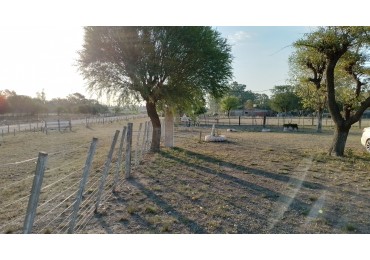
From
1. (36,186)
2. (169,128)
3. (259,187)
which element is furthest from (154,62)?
(36,186)

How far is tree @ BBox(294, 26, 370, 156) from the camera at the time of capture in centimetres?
952

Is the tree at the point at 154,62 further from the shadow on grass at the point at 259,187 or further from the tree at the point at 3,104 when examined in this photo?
the tree at the point at 3,104

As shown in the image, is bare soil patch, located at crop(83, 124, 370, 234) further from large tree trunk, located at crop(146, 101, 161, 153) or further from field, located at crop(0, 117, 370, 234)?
large tree trunk, located at crop(146, 101, 161, 153)

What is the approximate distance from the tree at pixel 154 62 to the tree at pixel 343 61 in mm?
3676

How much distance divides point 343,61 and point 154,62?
26.4ft

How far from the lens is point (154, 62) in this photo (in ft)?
35.1

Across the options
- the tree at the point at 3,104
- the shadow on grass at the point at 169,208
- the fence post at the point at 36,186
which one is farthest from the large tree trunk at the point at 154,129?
the tree at the point at 3,104

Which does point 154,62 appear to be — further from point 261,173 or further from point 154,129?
point 261,173

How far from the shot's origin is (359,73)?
1174 centimetres

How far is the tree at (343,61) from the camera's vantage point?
9.52 m

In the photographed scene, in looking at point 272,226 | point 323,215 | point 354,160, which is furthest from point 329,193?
point 354,160

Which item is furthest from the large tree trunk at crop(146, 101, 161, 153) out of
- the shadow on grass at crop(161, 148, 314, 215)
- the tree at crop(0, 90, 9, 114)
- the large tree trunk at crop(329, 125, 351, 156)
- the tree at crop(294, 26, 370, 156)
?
the tree at crop(0, 90, 9, 114)

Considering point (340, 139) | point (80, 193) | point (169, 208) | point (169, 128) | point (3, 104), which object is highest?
point (3, 104)
